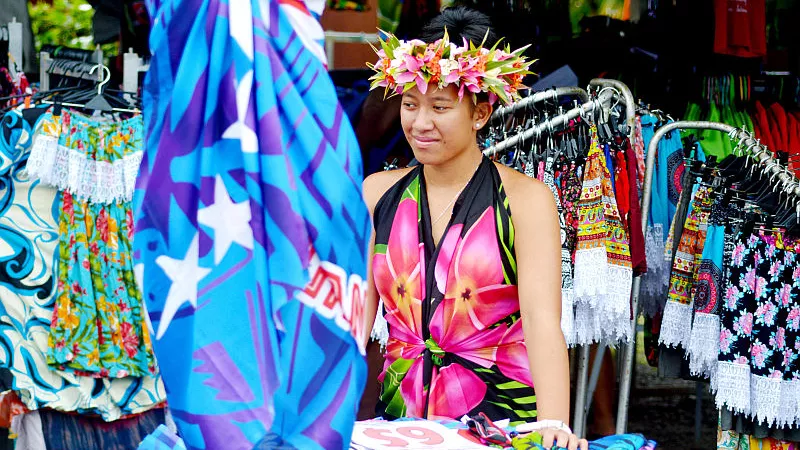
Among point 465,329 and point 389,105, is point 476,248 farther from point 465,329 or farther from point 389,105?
point 389,105

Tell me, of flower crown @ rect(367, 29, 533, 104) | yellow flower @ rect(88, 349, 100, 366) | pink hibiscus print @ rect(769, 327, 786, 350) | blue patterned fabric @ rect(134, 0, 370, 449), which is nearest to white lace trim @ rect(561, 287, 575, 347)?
pink hibiscus print @ rect(769, 327, 786, 350)

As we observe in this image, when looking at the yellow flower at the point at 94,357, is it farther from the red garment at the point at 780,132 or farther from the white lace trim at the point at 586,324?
the red garment at the point at 780,132

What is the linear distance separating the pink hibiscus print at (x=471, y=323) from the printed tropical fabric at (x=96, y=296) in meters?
1.78

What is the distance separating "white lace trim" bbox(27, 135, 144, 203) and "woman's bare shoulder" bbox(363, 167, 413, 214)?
4.32 feet

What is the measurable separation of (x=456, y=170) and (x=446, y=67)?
32 cm

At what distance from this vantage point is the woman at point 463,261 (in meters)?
2.81

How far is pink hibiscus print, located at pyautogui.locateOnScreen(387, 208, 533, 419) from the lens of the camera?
283 centimetres

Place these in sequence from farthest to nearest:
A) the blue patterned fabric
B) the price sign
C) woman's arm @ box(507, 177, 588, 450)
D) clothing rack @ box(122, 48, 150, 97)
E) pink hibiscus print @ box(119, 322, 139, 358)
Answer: clothing rack @ box(122, 48, 150, 97)
pink hibiscus print @ box(119, 322, 139, 358)
woman's arm @ box(507, 177, 588, 450)
the price sign
the blue patterned fabric

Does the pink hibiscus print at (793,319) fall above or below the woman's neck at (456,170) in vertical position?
below

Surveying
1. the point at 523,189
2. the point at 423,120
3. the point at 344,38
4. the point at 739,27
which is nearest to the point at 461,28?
the point at 423,120

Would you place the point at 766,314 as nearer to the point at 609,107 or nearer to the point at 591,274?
the point at 591,274

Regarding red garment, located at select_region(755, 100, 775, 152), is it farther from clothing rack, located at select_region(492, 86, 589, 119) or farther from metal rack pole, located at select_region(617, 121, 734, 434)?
clothing rack, located at select_region(492, 86, 589, 119)

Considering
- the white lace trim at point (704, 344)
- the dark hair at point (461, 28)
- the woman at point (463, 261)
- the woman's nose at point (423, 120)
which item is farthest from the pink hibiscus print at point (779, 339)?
the woman's nose at point (423, 120)

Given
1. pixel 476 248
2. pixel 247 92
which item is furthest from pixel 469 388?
pixel 247 92
